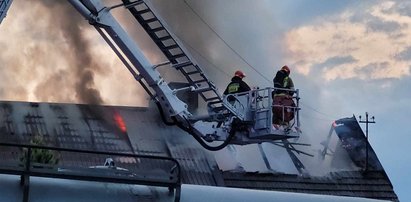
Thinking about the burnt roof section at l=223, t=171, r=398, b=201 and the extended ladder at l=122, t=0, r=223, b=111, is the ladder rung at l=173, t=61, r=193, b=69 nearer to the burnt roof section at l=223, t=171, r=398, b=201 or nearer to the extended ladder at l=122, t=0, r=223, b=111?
the extended ladder at l=122, t=0, r=223, b=111

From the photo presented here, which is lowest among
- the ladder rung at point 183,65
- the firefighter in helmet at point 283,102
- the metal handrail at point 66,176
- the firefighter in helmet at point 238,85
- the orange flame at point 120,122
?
the metal handrail at point 66,176

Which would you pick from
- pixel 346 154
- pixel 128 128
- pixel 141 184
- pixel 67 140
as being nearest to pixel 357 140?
pixel 346 154

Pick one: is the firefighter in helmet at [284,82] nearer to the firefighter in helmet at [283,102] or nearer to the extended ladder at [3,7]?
the firefighter in helmet at [283,102]

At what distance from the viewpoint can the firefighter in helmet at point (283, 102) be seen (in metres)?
14.4

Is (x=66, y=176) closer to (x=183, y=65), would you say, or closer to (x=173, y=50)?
(x=183, y=65)

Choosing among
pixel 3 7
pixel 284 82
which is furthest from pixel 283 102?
pixel 3 7

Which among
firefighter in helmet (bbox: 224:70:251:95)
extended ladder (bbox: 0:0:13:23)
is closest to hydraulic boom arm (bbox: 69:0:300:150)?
firefighter in helmet (bbox: 224:70:251:95)

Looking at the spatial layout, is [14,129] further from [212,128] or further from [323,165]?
[323,165]

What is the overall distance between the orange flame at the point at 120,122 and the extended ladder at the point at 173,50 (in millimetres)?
7301

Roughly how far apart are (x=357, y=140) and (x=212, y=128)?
1218 cm

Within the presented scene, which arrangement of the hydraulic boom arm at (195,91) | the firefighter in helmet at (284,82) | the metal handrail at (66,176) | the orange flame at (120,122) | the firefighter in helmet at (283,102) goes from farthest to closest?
the orange flame at (120,122) < the firefighter in helmet at (284,82) < the firefighter in helmet at (283,102) < the hydraulic boom arm at (195,91) < the metal handrail at (66,176)

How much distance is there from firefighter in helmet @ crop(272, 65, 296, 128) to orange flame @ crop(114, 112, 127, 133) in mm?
8411

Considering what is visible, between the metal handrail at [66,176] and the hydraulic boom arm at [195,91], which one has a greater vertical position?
the hydraulic boom arm at [195,91]

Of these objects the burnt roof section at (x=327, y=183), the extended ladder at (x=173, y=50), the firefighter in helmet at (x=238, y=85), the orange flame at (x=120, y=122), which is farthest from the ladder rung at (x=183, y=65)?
the orange flame at (x=120, y=122)
